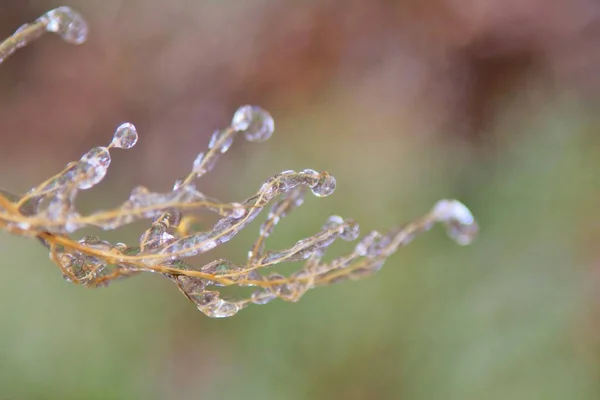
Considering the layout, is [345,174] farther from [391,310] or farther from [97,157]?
[97,157]

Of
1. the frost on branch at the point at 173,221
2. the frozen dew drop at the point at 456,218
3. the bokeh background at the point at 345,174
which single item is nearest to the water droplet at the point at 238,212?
the frost on branch at the point at 173,221

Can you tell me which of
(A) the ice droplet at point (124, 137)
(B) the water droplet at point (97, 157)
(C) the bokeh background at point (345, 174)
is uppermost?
(C) the bokeh background at point (345, 174)

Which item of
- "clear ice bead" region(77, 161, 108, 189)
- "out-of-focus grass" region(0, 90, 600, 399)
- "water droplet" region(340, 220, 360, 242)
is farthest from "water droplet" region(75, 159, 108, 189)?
"out-of-focus grass" region(0, 90, 600, 399)

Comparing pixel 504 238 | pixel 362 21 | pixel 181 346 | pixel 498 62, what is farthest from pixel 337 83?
pixel 181 346

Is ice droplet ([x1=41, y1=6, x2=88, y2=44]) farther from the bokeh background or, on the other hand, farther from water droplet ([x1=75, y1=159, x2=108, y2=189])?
the bokeh background

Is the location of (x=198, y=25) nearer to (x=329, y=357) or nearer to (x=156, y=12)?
(x=156, y=12)

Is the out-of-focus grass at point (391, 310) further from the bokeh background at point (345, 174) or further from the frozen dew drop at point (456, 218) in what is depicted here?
the frozen dew drop at point (456, 218)
